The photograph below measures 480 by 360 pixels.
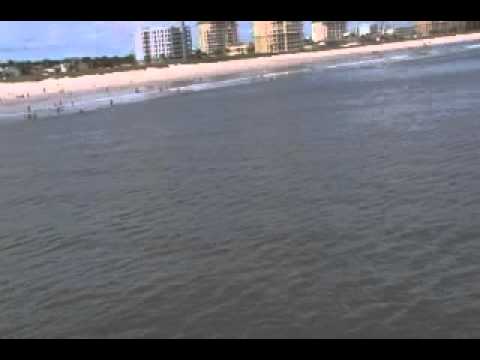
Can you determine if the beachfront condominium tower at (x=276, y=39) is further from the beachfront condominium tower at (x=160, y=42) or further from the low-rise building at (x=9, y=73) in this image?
the low-rise building at (x=9, y=73)

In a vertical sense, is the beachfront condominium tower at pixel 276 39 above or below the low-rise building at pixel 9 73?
above

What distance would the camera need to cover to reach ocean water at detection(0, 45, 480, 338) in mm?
9164

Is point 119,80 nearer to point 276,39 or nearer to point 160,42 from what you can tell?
point 276,39

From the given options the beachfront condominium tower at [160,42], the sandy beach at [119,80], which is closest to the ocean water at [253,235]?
the sandy beach at [119,80]

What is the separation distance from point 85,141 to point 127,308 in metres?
25.4

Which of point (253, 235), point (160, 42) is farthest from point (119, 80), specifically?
point (160, 42)

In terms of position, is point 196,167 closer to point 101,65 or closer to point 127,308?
point 127,308

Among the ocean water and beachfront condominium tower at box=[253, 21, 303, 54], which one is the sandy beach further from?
the ocean water

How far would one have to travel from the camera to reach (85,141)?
112ft

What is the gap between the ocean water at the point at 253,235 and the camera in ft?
30.1

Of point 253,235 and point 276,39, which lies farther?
point 276,39

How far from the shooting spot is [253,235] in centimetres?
1348

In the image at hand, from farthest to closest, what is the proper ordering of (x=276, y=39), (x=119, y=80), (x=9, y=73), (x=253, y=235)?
(x=276, y=39) → (x=9, y=73) → (x=119, y=80) → (x=253, y=235)
